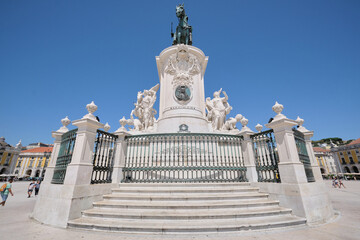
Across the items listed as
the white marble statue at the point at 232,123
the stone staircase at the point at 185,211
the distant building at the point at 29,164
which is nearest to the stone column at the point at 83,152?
the stone staircase at the point at 185,211

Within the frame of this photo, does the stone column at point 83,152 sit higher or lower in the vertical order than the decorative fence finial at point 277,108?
lower

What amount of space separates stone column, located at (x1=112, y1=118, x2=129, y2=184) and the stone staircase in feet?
2.32

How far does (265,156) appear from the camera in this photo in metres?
6.63

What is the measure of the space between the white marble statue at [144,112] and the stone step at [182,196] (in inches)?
339

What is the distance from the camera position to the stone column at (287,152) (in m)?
5.19

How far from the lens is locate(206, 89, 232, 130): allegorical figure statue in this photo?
528 inches

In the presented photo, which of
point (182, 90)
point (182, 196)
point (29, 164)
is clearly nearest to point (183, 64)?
point (182, 90)

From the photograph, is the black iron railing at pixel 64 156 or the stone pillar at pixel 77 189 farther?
the black iron railing at pixel 64 156

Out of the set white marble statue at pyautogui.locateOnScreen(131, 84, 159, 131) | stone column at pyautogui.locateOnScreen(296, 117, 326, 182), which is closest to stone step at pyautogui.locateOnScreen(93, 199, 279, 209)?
stone column at pyautogui.locateOnScreen(296, 117, 326, 182)

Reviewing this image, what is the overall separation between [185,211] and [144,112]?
10762 millimetres

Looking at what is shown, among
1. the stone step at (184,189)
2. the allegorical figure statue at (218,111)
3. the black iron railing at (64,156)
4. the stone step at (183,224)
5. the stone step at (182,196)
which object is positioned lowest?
the stone step at (183,224)

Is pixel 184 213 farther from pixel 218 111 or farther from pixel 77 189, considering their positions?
pixel 218 111

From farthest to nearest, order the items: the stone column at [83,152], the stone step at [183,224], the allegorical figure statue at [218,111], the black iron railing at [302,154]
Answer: the allegorical figure statue at [218,111] < the black iron railing at [302,154] < the stone column at [83,152] < the stone step at [183,224]

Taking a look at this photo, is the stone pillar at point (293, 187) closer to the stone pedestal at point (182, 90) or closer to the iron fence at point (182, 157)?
the iron fence at point (182, 157)
